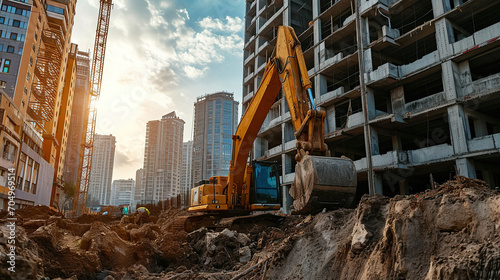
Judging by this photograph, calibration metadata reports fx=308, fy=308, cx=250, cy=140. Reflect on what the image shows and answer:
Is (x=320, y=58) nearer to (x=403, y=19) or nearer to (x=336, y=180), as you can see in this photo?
(x=403, y=19)

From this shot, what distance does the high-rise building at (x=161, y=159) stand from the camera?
91.9 meters

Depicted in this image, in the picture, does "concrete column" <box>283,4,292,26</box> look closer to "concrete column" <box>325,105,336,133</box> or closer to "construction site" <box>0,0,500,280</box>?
"construction site" <box>0,0,500,280</box>

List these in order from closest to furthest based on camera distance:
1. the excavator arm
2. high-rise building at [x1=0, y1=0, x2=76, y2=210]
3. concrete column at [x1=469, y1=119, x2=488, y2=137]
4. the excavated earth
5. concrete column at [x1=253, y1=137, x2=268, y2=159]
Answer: the excavated earth
the excavator arm
concrete column at [x1=469, y1=119, x2=488, y2=137]
high-rise building at [x1=0, y1=0, x2=76, y2=210]
concrete column at [x1=253, y1=137, x2=268, y2=159]

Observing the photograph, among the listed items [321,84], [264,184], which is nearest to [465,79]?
[321,84]

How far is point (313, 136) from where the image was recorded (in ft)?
23.7

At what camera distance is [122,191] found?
139m

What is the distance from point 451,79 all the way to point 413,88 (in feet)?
15.1

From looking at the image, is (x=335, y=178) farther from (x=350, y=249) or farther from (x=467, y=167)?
(x=467, y=167)

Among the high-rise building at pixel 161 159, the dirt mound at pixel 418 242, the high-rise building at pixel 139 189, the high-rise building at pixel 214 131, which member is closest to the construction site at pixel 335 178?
the dirt mound at pixel 418 242

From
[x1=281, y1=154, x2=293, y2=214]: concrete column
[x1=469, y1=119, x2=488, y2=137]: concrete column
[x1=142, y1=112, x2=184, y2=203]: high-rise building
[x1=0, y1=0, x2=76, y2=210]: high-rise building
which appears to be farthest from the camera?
[x1=142, y1=112, x2=184, y2=203]: high-rise building

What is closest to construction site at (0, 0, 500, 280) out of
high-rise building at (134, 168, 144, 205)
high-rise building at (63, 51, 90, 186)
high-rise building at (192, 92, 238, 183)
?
high-rise building at (192, 92, 238, 183)

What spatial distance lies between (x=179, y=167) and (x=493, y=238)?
3761 inches

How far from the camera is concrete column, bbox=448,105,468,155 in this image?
622 inches

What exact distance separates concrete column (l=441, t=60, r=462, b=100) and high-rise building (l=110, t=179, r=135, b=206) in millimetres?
136302
